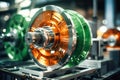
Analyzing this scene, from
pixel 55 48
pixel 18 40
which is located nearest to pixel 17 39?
pixel 18 40

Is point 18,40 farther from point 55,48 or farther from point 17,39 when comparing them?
point 55,48

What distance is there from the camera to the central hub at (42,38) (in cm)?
132

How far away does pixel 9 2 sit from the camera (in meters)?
3.73

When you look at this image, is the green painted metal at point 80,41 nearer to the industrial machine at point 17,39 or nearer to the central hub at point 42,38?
the central hub at point 42,38

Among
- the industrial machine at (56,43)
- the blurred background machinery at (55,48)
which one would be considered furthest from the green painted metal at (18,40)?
the industrial machine at (56,43)

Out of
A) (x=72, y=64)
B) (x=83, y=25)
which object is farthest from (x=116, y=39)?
(x=72, y=64)

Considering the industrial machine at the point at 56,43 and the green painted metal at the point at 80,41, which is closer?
the industrial machine at the point at 56,43

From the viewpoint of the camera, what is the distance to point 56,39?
141cm

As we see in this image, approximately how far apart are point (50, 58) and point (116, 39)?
137 cm

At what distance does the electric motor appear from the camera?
1.34m

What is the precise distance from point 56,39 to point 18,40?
0.70 meters

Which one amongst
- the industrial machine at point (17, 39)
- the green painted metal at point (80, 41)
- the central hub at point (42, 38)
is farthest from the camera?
the industrial machine at point (17, 39)

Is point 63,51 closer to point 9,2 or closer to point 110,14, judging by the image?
point 9,2

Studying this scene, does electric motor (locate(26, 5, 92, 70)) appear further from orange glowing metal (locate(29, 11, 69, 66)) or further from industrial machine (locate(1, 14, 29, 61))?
industrial machine (locate(1, 14, 29, 61))
